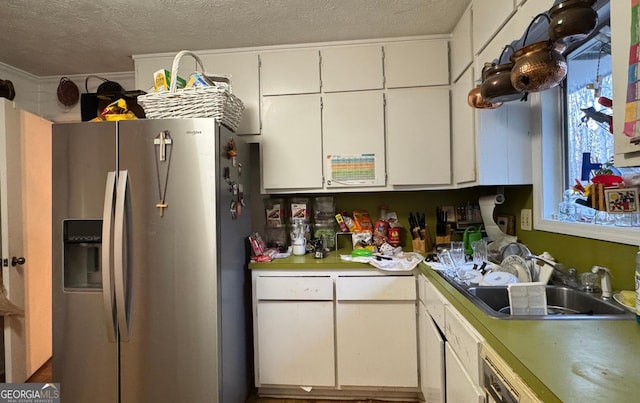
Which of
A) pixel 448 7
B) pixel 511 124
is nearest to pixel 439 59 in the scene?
pixel 448 7

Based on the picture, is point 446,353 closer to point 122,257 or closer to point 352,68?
point 122,257

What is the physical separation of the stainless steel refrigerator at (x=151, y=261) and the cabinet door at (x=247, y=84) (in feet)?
1.90

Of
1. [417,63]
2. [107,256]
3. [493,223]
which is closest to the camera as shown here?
[107,256]

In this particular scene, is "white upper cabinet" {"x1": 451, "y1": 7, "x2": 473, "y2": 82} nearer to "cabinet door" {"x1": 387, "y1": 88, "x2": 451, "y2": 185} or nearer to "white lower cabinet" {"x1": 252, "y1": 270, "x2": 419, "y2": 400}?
"cabinet door" {"x1": 387, "y1": 88, "x2": 451, "y2": 185}

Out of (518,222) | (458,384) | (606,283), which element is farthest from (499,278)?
(518,222)

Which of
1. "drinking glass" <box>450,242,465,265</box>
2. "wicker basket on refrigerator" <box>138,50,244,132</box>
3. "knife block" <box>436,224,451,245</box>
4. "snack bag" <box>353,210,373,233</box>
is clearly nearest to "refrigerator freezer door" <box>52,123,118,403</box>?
"wicker basket on refrigerator" <box>138,50,244,132</box>

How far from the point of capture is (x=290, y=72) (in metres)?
2.05

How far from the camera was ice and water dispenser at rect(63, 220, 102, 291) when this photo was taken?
1505mm

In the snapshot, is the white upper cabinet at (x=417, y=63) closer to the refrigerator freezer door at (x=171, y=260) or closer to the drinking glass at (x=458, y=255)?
the drinking glass at (x=458, y=255)

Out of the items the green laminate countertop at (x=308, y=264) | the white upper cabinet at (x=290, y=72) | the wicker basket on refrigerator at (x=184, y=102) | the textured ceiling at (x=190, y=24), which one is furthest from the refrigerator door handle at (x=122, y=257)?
the white upper cabinet at (x=290, y=72)

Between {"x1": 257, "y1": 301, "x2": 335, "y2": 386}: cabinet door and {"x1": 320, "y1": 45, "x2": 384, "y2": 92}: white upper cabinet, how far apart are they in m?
1.42

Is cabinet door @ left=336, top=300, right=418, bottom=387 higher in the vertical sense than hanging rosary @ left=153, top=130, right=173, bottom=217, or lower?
lower

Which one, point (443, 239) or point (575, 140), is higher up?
point (575, 140)

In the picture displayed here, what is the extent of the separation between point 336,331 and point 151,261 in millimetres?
1096
